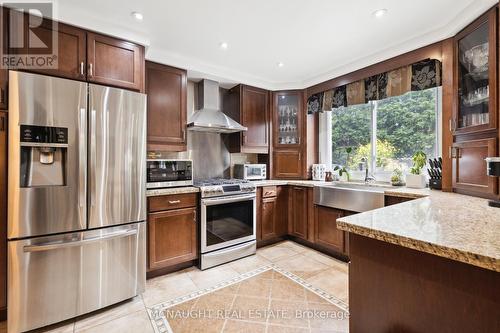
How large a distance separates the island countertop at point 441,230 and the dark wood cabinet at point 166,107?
85.0 inches

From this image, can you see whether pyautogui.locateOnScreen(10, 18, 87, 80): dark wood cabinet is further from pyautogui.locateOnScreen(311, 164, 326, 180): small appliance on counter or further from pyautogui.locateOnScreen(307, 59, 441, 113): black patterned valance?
pyautogui.locateOnScreen(311, 164, 326, 180): small appliance on counter

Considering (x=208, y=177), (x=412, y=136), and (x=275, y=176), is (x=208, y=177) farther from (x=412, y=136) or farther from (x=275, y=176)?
(x=412, y=136)

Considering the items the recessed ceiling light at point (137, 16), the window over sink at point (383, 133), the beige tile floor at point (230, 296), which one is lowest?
the beige tile floor at point (230, 296)

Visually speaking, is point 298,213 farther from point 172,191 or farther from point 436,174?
point 172,191

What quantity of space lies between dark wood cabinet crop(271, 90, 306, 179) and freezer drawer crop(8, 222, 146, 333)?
2.22 meters

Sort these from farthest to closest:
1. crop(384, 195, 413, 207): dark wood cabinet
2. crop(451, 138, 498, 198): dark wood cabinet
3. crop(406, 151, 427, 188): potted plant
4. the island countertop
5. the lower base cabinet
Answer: crop(406, 151, 427, 188): potted plant
the lower base cabinet
crop(384, 195, 413, 207): dark wood cabinet
crop(451, 138, 498, 198): dark wood cabinet
the island countertop

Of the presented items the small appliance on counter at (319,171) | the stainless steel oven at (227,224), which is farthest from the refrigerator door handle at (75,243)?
the small appliance on counter at (319,171)

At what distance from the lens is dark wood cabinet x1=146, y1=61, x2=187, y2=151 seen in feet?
→ 8.29

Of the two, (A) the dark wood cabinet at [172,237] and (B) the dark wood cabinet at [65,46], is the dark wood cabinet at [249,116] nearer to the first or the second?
(A) the dark wood cabinet at [172,237]

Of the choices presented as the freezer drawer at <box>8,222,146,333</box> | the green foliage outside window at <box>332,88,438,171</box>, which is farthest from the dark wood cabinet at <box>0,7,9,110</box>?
the green foliage outside window at <box>332,88,438,171</box>

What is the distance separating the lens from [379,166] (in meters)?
3.02

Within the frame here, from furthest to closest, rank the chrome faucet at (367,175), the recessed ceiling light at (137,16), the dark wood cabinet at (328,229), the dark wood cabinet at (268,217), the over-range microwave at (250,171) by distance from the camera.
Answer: the over-range microwave at (250,171) < the dark wood cabinet at (268,217) < the chrome faucet at (367,175) < the dark wood cabinet at (328,229) < the recessed ceiling light at (137,16)

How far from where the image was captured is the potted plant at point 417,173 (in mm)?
2400

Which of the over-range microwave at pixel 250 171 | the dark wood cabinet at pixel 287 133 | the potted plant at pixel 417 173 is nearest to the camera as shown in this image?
the potted plant at pixel 417 173
